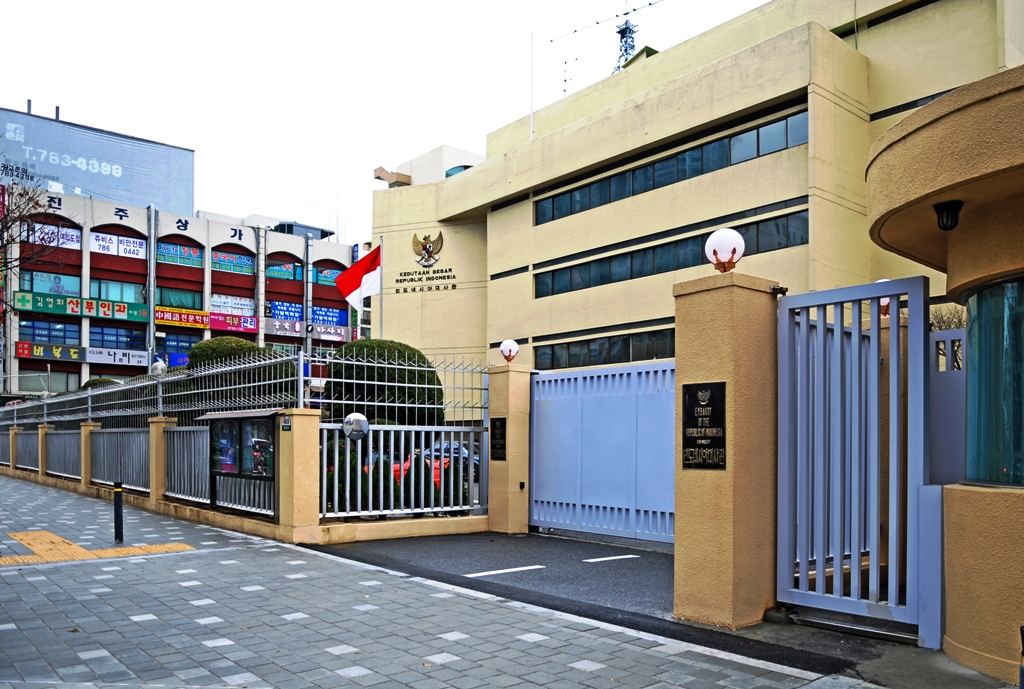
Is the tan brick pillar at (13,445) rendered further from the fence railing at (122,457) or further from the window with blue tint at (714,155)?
the window with blue tint at (714,155)

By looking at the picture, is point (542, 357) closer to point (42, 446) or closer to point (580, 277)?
point (580, 277)

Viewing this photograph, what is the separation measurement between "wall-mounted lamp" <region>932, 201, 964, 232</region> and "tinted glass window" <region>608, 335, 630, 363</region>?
28834 mm

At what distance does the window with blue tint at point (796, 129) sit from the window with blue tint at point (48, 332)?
160 feet

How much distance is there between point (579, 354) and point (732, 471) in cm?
3004

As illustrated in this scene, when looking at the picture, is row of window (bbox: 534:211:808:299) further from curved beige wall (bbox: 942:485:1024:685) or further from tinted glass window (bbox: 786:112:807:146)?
curved beige wall (bbox: 942:485:1024:685)

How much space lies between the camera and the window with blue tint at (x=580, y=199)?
36500 mm

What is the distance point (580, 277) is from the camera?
121ft

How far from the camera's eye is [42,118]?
63.0 metres

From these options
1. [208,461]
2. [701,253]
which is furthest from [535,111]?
[208,461]

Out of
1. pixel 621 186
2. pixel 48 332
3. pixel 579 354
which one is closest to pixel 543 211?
pixel 621 186

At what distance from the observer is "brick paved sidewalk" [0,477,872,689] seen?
532 cm

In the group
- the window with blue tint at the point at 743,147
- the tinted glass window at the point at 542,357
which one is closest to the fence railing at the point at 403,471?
the window with blue tint at the point at 743,147

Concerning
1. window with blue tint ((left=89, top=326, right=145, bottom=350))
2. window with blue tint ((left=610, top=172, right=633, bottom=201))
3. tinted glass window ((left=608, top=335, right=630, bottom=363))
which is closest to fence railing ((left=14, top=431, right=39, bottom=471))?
tinted glass window ((left=608, top=335, right=630, bottom=363))

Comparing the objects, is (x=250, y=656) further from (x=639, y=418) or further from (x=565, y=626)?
(x=639, y=418)
